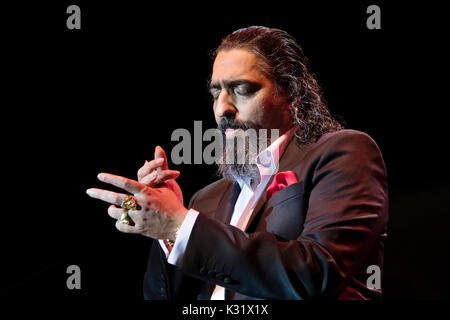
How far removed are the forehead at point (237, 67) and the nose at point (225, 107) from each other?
7 centimetres

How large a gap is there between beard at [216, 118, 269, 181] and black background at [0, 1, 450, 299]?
1.07 metres

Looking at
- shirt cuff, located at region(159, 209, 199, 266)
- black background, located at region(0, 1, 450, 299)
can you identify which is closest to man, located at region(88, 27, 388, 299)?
shirt cuff, located at region(159, 209, 199, 266)

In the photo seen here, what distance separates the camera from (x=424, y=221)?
3.19 metres

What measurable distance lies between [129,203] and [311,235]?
61 cm

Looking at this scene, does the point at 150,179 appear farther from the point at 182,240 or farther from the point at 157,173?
the point at 182,240

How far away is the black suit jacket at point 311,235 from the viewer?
1396 mm

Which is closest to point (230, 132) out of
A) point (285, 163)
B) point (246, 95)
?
point (246, 95)

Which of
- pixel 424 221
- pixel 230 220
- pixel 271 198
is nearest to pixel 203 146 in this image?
pixel 230 220

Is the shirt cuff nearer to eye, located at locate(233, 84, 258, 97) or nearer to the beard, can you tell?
the beard

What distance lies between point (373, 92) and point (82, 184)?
1974 millimetres

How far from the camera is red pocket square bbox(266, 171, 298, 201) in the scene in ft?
5.60

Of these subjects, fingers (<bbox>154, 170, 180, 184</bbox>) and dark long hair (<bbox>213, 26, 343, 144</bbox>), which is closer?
fingers (<bbox>154, 170, 180, 184</bbox>)

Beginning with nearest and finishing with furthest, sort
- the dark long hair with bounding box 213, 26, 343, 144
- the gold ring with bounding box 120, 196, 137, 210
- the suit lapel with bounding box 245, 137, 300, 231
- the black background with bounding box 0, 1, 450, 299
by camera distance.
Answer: the gold ring with bounding box 120, 196, 137, 210
the suit lapel with bounding box 245, 137, 300, 231
the dark long hair with bounding box 213, 26, 343, 144
the black background with bounding box 0, 1, 450, 299

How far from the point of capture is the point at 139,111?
10.3ft
